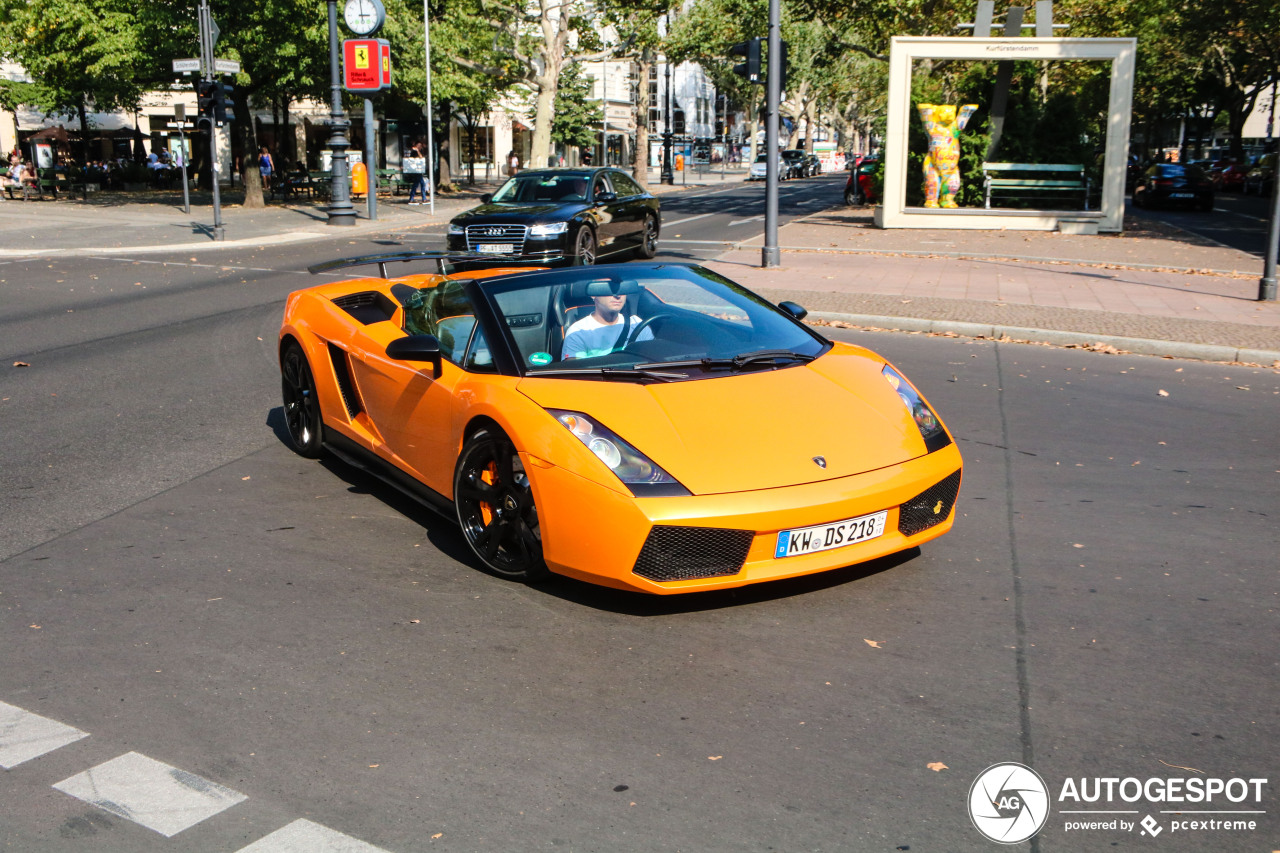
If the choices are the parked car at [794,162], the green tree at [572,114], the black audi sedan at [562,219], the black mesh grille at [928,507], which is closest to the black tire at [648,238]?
the black audi sedan at [562,219]

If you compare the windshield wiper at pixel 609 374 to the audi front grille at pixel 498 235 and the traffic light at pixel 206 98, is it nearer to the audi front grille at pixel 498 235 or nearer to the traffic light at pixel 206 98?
the audi front grille at pixel 498 235

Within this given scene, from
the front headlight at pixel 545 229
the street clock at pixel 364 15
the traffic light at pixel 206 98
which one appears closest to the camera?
the front headlight at pixel 545 229

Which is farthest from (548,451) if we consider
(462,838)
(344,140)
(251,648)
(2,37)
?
(2,37)

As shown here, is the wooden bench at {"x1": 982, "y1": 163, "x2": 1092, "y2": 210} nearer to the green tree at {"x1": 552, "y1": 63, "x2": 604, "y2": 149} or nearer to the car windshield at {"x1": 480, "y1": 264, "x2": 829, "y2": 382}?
the car windshield at {"x1": 480, "y1": 264, "x2": 829, "y2": 382}

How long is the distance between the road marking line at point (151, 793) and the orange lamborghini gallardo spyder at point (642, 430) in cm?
165

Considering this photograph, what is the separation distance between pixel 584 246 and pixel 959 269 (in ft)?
19.7

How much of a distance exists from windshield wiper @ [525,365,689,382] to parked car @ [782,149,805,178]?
65343mm

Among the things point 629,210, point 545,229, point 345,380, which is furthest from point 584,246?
point 345,380

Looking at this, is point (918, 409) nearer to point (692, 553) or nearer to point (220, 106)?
point (692, 553)

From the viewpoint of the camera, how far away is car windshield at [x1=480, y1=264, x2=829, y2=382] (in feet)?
16.9

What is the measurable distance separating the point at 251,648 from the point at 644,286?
2543 millimetres

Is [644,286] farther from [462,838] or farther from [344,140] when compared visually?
[344,140]

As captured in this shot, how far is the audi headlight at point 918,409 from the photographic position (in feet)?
16.5

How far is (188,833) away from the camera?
3.07 metres
